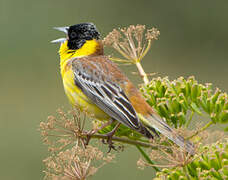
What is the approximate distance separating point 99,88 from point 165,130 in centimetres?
80

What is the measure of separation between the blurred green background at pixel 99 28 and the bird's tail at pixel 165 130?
315 inches

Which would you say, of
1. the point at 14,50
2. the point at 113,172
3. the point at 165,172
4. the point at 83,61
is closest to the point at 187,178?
the point at 165,172

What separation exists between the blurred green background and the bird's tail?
7.99 metres

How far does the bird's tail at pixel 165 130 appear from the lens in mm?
2854

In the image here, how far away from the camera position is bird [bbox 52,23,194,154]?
3643 millimetres

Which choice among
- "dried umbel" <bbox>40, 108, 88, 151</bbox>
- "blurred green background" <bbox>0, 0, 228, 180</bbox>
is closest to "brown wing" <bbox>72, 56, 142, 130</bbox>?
"dried umbel" <bbox>40, 108, 88, 151</bbox>

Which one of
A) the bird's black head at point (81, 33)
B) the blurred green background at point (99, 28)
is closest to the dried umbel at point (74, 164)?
the bird's black head at point (81, 33)

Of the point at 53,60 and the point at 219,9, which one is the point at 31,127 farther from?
the point at 219,9

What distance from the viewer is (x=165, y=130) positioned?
347cm

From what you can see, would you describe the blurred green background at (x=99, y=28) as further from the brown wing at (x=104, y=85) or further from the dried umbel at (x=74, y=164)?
the dried umbel at (x=74, y=164)

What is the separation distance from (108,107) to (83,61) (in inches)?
26.3

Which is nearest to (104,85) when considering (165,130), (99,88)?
(99,88)

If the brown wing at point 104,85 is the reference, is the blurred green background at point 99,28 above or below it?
above

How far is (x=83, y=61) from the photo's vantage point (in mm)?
4453
